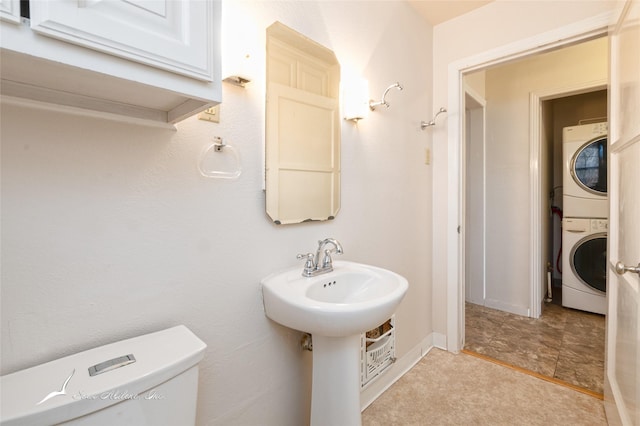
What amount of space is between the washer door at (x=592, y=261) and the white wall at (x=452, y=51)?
1.67 meters

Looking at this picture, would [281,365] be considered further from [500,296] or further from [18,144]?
[500,296]

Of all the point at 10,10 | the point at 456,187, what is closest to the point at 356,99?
the point at 456,187

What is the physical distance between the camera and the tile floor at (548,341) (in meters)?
1.94

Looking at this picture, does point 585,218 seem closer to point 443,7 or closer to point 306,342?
point 443,7

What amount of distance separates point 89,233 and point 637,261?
1767 mm

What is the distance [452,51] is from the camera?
217 centimetres

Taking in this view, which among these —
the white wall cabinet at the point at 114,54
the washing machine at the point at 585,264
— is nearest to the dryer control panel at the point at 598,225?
the washing machine at the point at 585,264

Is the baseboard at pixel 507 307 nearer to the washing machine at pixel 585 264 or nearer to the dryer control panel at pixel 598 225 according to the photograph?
the washing machine at pixel 585 264

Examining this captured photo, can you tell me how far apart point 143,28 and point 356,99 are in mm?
1043

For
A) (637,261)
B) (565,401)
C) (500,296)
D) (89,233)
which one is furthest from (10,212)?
(500,296)

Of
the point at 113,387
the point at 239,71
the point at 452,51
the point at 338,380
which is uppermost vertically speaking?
the point at 452,51

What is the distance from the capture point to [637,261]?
1093 millimetres

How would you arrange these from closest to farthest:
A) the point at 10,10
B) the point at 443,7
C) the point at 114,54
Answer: the point at 10,10 < the point at 114,54 < the point at 443,7

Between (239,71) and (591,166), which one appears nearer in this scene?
(239,71)
